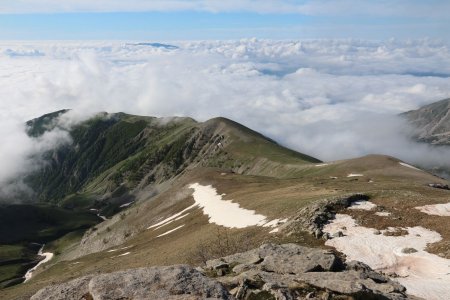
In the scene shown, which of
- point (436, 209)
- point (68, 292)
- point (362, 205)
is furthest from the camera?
point (362, 205)

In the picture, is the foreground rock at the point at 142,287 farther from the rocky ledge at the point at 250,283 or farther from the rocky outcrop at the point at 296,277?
the rocky outcrop at the point at 296,277

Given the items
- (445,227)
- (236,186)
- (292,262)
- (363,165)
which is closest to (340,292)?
(292,262)

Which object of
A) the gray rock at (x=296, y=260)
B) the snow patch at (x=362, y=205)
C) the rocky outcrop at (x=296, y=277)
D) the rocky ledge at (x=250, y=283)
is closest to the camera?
the rocky ledge at (x=250, y=283)

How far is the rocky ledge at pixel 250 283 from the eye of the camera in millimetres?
19984

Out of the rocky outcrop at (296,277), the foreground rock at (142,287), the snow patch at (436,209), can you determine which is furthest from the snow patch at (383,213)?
the foreground rock at (142,287)

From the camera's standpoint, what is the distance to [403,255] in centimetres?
3594

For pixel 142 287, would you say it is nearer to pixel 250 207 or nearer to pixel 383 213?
pixel 383 213

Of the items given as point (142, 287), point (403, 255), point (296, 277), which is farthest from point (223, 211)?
point (142, 287)

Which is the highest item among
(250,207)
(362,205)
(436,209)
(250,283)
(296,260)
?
(250,283)

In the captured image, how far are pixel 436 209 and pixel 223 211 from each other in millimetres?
44594

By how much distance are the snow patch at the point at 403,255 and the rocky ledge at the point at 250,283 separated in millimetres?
4955

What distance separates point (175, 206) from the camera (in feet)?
404

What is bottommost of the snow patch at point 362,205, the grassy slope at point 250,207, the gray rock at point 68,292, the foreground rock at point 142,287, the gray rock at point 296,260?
the grassy slope at point 250,207

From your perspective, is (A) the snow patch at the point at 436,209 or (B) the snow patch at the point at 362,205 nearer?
(A) the snow patch at the point at 436,209
